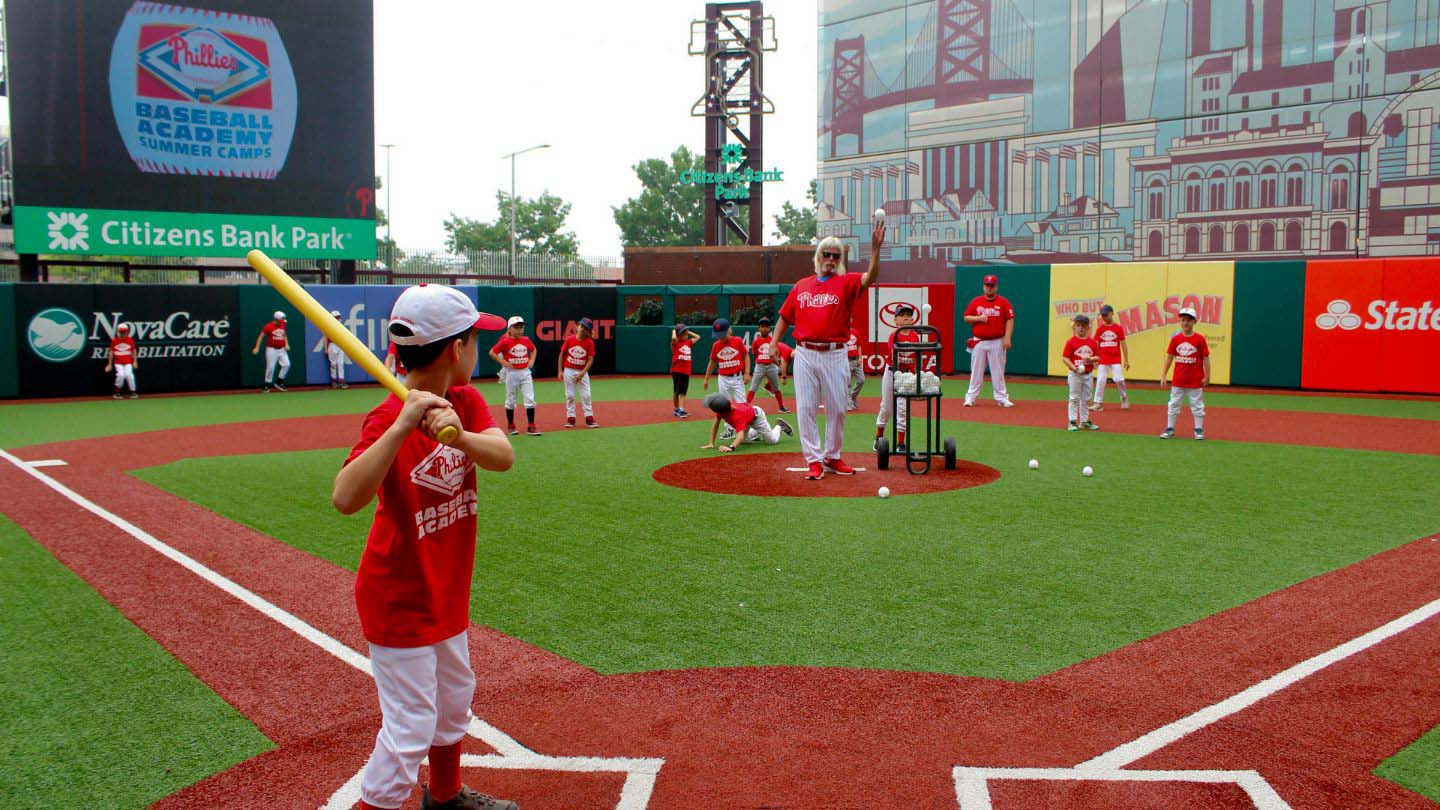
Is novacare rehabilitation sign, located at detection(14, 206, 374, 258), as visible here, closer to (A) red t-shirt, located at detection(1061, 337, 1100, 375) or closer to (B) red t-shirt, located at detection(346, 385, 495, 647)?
(A) red t-shirt, located at detection(1061, 337, 1100, 375)

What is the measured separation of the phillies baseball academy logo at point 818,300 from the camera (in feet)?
33.4

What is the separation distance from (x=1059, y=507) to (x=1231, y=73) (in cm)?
2664

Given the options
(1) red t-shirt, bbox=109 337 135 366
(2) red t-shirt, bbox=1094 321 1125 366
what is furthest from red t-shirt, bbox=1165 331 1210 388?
(1) red t-shirt, bbox=109 337 135 366

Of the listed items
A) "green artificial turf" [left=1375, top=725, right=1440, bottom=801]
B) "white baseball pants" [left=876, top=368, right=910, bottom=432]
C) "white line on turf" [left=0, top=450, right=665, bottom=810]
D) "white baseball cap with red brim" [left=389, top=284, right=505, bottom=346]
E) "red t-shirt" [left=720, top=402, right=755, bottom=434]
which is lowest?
"white line on turf" [left=0, top=450, right=665, bottom=810]

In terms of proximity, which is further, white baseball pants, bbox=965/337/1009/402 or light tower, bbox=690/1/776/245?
light tower, bbox=690/1/776/245

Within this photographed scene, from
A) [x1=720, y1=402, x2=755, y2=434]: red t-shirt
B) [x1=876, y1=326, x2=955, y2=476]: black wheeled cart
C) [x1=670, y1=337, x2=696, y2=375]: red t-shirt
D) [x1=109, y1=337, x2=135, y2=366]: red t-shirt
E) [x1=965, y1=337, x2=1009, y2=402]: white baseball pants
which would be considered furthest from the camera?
[x1=109, y1=337, x2=135, y2=366]: red t-shirt

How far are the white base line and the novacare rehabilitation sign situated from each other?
2523 centimetres

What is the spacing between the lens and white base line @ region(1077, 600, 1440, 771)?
4227 mm

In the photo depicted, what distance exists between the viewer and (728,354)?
52.5ft

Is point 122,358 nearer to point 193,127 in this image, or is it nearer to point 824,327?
point 193,127

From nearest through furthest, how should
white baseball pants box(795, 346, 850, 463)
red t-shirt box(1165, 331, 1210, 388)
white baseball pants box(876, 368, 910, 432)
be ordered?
white baseball pants box(795, 346, 850, 463) < white baseball pants box(876, 368, 910, 432) < red t-shirt box(1165, 331, 1210, 388)

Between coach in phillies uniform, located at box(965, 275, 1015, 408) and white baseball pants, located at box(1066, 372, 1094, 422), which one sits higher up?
coach in phillies uniform, located at box(965, 275, 1015, 408)

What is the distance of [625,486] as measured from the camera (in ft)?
35.9

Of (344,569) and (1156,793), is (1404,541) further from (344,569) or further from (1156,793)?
(344,569)
